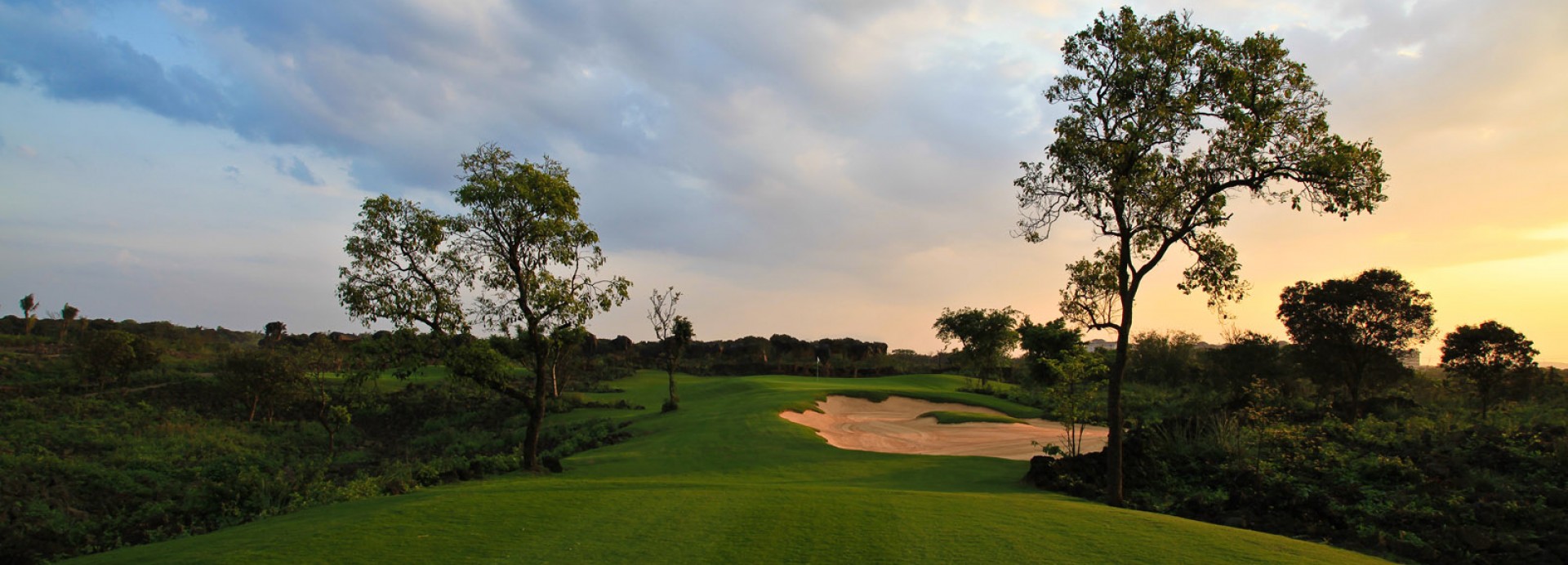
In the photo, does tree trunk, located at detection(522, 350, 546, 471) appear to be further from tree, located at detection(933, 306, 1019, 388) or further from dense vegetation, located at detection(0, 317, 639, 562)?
tree, located at detection(933, 306, 1019, 388)

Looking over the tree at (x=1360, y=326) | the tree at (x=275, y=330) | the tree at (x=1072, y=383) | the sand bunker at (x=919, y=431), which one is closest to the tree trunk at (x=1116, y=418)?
the tree at (x=1072, y=383)

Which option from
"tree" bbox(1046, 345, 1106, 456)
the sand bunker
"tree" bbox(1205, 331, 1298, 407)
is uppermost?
"tree" bbox(1205, 331, 1298, 407)

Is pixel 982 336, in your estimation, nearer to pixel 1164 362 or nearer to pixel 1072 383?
pixel 1164 362

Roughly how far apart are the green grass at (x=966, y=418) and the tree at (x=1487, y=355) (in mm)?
16503

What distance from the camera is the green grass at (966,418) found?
31750mm

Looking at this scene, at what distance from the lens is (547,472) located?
1834 centimetres

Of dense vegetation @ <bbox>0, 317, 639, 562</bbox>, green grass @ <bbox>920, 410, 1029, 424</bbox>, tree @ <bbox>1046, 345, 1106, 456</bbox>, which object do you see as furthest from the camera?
green grass @ <bbox>920, 410, 1029, 424</bbox>

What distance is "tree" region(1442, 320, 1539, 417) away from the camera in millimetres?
27594

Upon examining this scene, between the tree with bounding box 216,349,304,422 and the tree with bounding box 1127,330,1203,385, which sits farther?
the tree with bounding box 1127,330,1203,385

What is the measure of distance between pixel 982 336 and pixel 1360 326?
20114 millimetres

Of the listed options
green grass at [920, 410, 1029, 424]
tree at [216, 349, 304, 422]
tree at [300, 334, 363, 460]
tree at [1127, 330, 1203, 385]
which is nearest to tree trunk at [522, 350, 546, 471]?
tree at [300, 334, 363, 460]

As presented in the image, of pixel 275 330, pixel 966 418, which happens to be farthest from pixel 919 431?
pixel 275 330

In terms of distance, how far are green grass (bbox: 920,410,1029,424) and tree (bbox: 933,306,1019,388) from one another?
531 inches

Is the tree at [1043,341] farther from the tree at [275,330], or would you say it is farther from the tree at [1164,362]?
the tree at [275,330]
